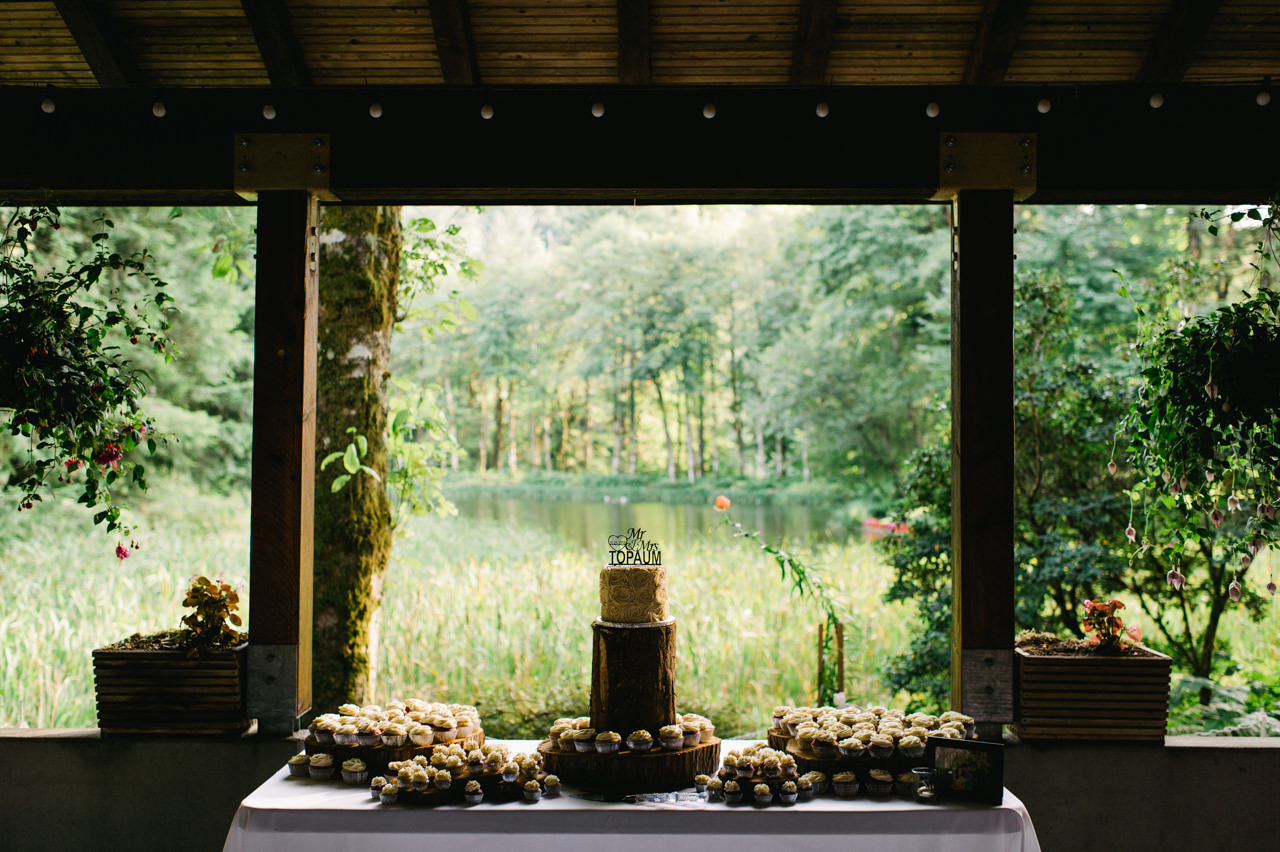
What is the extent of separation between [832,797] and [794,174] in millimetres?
1892

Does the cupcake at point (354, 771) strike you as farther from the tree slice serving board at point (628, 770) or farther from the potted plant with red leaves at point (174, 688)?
the potted plant with red leaves at point (174, 688)

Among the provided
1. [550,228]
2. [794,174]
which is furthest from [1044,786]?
[550,228]

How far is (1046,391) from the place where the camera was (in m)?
4.50

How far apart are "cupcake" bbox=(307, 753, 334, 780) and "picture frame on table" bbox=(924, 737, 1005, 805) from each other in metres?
1.59

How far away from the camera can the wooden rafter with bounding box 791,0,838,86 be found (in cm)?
281

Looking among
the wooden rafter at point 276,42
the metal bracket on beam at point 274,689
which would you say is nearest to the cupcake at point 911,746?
the metal bracket on beam at point 274,689

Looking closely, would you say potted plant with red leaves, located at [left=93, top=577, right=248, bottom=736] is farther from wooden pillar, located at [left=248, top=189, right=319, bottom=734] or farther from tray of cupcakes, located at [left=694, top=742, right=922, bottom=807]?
tray of cupcakes, located at [left=694, top=742, right=922, bottom=807]

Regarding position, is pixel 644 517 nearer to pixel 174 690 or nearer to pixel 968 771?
pixel 174 690

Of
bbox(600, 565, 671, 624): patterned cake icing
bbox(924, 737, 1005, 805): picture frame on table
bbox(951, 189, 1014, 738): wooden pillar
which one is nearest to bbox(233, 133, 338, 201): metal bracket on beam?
bbox(600, 565, 671, 624): patterned cake icing

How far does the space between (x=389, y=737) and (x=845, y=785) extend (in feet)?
3.96

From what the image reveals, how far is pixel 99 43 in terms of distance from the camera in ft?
9.49

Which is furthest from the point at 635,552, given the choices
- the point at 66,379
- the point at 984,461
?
the point at 66,379

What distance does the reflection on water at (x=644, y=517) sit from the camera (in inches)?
415

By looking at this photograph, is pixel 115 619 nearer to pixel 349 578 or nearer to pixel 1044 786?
pixel 349 578
